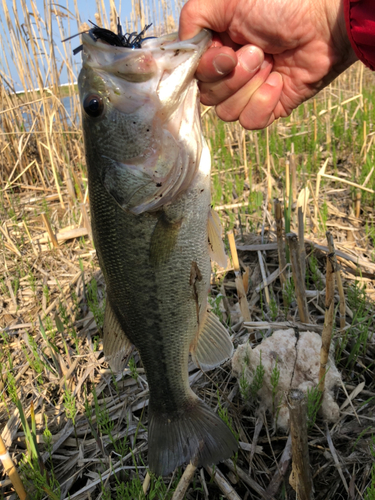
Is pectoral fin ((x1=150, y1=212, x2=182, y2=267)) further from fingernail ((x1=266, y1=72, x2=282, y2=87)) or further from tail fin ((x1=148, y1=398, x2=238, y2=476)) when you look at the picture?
fingernail ((x1=266, y1=72, x2=282, y2=87))

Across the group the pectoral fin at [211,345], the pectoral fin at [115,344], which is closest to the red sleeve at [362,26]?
the pectoral fin at [211,345]

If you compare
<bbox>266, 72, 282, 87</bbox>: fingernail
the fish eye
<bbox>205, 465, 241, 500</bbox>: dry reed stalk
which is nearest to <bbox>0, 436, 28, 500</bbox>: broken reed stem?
<bbox>205, 465, 241, 500</bbox>: dry reed stalk

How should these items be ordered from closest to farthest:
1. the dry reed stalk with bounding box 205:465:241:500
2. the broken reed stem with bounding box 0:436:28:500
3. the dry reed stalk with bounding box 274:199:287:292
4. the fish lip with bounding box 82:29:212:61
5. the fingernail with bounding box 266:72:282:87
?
the fish lip with bounding box 82:29:212:61, the broken reed stem with bounding box 0:436:28:500, the dry reed stalk with bounding box 205:465:241:500, the fingernail with bounding box 266:72:282:87, the dry reed stalk with bounding box 274:199:287:292

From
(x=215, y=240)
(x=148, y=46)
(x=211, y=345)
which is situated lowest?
(x=211, y=345)

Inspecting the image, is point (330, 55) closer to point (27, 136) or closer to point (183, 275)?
point (183, 275)

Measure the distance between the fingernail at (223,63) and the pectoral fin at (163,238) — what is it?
2.24ft

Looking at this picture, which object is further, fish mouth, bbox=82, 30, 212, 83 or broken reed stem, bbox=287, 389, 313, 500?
fish mouth, bbox=82, 30, 212, 83

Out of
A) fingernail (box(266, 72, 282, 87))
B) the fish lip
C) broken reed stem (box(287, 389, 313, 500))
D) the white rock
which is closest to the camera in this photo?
broken reed stem (box(287, 389, 313, 500))

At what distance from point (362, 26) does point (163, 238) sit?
1257mm

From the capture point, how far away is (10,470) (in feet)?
5.37

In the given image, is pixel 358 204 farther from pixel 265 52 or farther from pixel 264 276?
pixel 265 52

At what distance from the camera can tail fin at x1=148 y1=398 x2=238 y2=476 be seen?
68.7 inches

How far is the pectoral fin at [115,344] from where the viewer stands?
187cm

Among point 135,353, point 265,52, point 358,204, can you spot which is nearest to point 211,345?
point 135,353
